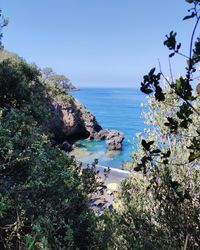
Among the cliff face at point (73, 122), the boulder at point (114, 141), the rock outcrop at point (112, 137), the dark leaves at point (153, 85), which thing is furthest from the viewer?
the rock outcrop at point (112, 137)

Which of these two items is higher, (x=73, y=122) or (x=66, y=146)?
(x=73, y=122)

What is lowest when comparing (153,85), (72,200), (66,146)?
(72,200)

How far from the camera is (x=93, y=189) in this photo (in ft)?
23.9

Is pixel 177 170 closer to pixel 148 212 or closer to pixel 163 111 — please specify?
pixel 148 212

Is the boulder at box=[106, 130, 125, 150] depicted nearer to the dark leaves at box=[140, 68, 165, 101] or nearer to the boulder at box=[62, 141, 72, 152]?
the boulder at box=[62, 141, 72, 152]

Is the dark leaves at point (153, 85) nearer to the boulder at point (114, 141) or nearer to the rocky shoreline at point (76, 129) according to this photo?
the rocky shoreline at point (76, 129)

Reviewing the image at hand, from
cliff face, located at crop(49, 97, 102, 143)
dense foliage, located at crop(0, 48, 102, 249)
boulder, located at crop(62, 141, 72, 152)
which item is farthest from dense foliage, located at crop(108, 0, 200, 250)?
boulder, located at crop(62, 141, 72, 152)

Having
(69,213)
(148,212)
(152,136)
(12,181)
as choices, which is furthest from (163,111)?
(12,181)

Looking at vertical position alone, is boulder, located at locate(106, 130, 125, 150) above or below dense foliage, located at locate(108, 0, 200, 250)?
above

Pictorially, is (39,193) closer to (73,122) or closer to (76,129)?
(73,122)

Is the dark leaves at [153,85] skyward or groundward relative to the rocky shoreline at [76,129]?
groundward

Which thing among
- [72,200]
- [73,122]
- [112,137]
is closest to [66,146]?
[73,122]

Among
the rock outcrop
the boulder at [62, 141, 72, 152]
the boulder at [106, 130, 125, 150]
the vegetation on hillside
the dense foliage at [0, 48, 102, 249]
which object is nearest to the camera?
the vegetation on hillside

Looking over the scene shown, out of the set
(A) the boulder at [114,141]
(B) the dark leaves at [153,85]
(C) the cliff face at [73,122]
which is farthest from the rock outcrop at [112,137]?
(B) the dark leaves at [153,85]
